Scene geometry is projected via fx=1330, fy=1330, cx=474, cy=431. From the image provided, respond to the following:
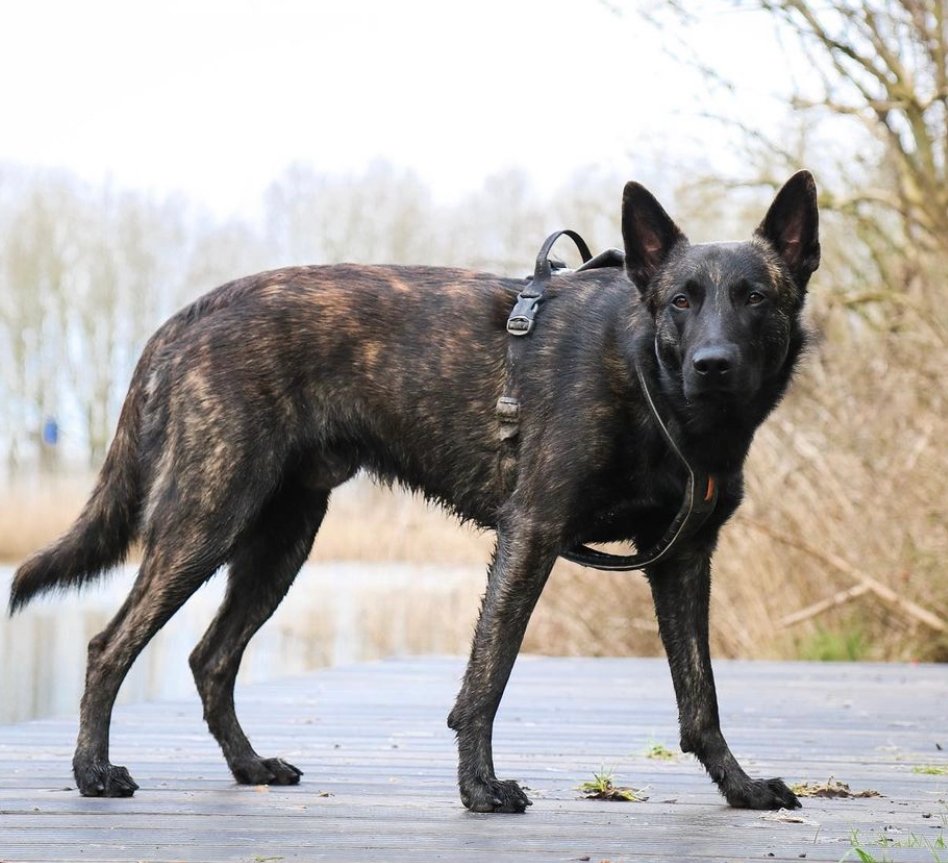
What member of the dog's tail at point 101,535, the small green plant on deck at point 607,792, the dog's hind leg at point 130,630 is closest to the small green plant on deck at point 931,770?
the small green plant on deck at point 607,792

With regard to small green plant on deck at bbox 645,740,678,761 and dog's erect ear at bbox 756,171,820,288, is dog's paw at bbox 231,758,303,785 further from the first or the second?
dog's erect ear at bbox 756,171,820,288

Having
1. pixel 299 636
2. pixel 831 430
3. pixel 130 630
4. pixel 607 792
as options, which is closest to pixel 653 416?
pixel 607 792

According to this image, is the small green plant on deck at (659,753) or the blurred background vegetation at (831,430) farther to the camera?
the blurred background vegetation at (831,430)

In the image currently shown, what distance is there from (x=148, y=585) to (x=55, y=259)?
2789cm

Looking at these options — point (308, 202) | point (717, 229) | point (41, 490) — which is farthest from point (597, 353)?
point (308, 202)

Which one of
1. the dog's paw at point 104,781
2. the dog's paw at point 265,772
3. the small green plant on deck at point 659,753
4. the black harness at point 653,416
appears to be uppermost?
the black harness at point 653,416

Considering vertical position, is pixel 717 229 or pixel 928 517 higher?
pixel 717 229

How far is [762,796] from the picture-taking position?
10.3ft

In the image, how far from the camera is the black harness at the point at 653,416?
127 inches

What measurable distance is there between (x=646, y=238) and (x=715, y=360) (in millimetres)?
499

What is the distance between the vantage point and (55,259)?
29719 millimetres

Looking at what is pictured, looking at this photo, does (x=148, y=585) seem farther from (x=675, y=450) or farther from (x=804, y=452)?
(x=804, y=452)

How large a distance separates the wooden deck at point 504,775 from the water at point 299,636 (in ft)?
9.07

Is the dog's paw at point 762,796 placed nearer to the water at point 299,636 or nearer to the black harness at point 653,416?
the black harness at point 653,416
